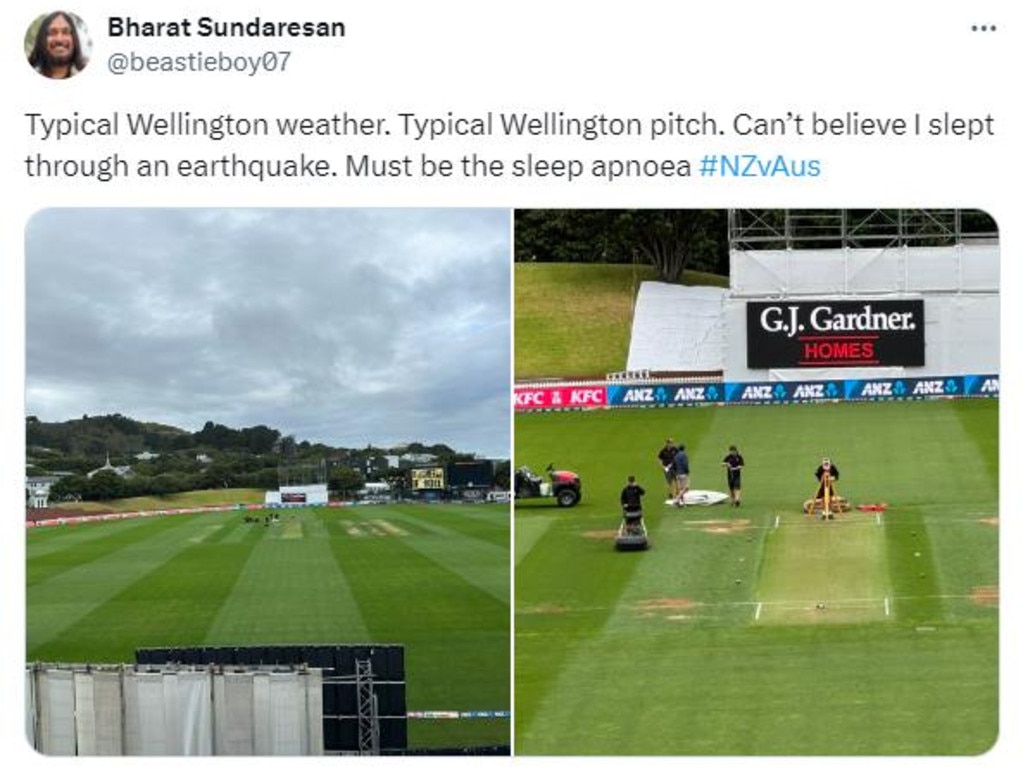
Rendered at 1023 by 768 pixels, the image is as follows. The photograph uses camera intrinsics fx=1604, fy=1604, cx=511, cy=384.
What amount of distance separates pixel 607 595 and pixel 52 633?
2.33 metres

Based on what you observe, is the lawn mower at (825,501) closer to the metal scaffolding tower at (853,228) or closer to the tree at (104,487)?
the metal scaffolding tower at (853,228)

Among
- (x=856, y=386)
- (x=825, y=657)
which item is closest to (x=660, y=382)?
(x=856, y=386)

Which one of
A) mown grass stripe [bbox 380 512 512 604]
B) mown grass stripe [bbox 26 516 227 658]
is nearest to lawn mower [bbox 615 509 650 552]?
mown grass stripe [bbox 380 512 512 604]

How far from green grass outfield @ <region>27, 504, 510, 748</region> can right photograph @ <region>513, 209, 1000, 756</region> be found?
0.22 meters

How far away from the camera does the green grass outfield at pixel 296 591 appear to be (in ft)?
21.9

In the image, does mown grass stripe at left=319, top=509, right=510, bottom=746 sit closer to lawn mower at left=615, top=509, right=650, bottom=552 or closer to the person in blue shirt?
lawn mower at left=615, top=509, right=650, bottom=552

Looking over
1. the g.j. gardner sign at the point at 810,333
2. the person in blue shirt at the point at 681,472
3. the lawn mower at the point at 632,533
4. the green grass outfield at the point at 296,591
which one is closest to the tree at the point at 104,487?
the green grass outfield at the point at 296,591
